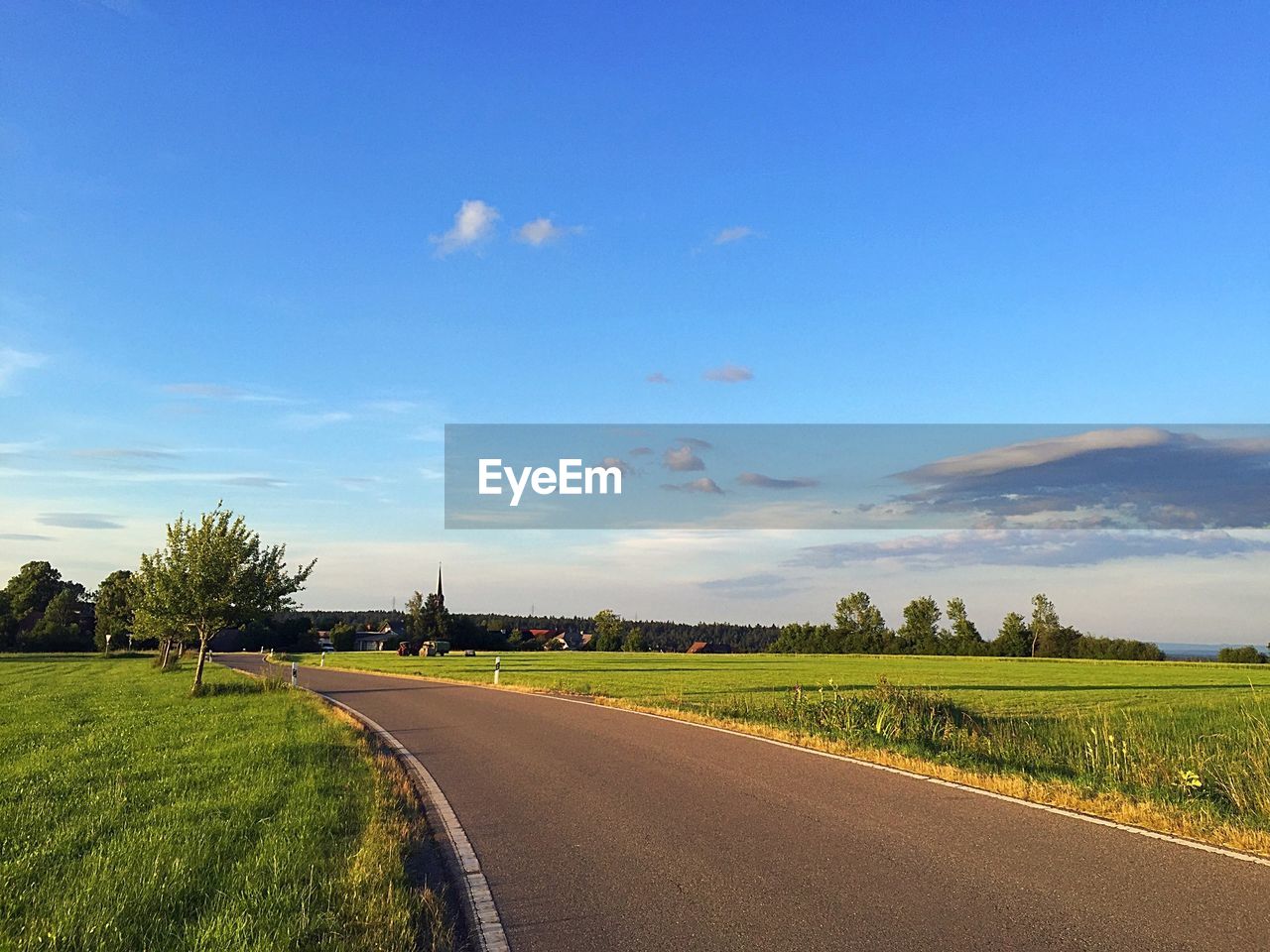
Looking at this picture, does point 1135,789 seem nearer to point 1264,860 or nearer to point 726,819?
point 1264,860

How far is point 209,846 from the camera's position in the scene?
7.77 metres

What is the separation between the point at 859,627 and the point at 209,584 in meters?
125

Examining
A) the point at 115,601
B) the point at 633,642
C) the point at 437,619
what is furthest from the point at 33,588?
the point at 633,642

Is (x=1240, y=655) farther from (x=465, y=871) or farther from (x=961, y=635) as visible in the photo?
(x=465, y=871)

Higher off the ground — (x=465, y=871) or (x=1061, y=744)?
(x=465, y=871)

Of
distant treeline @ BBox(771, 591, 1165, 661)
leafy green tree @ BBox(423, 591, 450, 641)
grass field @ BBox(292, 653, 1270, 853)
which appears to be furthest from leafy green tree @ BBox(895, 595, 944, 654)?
grass field @ BBox(292, 653, 1270, 853)

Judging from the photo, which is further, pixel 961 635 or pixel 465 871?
pixel 961 635

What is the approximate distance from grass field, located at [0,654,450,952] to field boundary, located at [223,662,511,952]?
23 centimetres

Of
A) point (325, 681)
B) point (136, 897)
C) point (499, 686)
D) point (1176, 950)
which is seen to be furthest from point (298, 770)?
point (325, 681)

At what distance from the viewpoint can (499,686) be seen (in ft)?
107

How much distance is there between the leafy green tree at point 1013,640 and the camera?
11262 centimetres

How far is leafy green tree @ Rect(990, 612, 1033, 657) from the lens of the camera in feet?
370

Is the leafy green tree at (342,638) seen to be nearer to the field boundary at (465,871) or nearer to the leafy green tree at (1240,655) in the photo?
the leafy green tree at (1240,655)

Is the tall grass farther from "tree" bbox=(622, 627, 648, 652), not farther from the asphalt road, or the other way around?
"tree" bbox=(622, 627, 648, 652)
